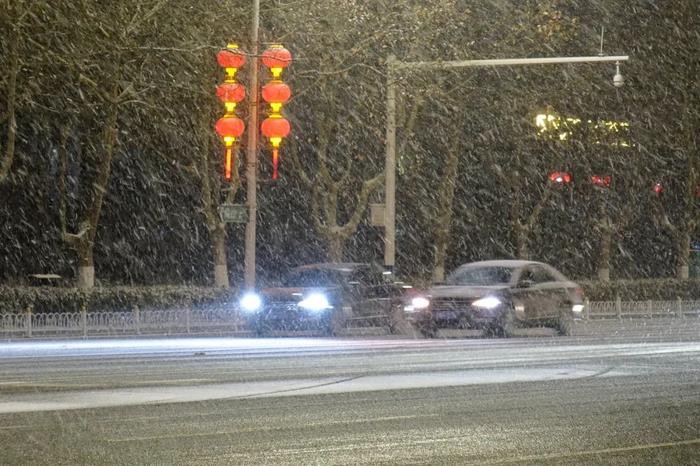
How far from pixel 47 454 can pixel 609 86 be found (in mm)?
41917

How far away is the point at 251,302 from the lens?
105 ft

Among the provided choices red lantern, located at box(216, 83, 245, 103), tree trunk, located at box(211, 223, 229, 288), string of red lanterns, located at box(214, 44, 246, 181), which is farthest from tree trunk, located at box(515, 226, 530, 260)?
red lantern, located at box(216, 83, 245, 103)

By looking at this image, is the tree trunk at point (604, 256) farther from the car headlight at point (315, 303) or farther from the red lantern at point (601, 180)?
the car headlight at point (315, 303)

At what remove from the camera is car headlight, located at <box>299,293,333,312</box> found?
31.2m

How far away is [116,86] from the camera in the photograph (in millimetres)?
31594

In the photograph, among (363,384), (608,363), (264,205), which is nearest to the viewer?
(363,384)

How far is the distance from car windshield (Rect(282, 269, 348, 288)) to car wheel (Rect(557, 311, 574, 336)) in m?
4.77

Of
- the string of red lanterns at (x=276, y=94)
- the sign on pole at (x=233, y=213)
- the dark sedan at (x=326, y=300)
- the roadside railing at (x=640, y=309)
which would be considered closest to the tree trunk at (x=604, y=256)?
the roadside railing at (x=640, y=309)

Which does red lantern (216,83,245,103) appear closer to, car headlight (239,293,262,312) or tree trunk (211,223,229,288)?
car headlight (239,293,262,312)

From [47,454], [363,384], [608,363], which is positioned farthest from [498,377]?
[47,454]

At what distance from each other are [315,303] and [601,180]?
25296mm

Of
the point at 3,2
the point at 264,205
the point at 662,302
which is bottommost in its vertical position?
the point at 662,302

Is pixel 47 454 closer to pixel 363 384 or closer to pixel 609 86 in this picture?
pixel 363 384

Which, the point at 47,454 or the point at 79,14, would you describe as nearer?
the point at 47,454
